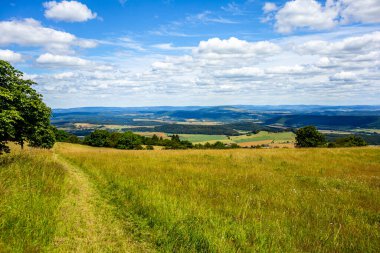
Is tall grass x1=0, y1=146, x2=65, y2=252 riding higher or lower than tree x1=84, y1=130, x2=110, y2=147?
higher

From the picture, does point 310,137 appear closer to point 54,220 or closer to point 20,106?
point 20,106

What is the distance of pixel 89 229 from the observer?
6.45 m

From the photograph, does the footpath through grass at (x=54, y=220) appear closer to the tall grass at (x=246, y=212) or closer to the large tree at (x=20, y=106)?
the tall grass at (x=246, y=212)

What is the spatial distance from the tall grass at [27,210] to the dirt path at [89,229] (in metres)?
0.25

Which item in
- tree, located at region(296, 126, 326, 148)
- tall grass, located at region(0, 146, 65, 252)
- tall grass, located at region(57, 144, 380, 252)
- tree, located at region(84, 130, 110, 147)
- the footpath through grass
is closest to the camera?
tall grass, located at region(0, 146, 65, 252)

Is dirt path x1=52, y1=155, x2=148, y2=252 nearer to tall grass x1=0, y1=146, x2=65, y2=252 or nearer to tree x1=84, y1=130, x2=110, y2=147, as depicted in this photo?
tall grass x1=0, y1=146, x2=65, y2=252

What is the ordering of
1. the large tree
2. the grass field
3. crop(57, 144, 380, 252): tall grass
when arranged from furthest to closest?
the large tree
crop(57, 144, 380, 252): tall grass
the grass field

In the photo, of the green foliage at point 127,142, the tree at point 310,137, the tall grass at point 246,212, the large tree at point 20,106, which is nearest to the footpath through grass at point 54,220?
the tall grass at point 246,212

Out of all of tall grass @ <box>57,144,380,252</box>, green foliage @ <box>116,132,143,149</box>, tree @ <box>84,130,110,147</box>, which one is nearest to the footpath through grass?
tall grass @ <box>57,144,380,252</box>

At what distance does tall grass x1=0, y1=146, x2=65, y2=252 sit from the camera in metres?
5.30

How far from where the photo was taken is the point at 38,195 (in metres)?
7.88

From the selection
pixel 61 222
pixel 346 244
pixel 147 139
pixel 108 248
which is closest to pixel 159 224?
pixel 108 248

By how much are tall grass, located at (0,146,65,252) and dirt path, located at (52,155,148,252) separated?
250 mm

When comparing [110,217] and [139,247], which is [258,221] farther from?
[110,217]
